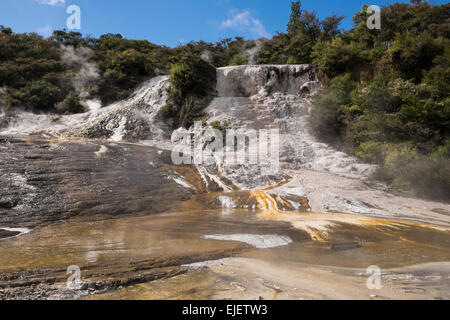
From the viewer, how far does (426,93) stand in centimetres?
1192

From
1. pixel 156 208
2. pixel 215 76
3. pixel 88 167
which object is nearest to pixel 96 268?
pixel 156 208

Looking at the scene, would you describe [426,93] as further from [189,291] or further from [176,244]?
[189,291]

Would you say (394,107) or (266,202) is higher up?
(394,107)
